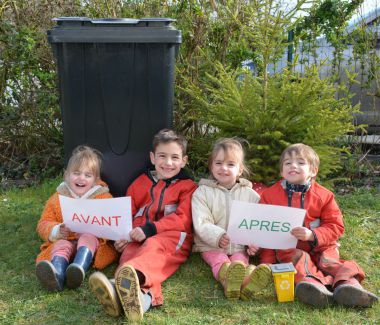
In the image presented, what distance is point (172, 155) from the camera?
150 inches

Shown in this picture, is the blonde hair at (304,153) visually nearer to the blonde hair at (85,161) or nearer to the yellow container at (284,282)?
the yellow container at (284,282)

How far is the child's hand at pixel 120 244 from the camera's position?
11.9 ft

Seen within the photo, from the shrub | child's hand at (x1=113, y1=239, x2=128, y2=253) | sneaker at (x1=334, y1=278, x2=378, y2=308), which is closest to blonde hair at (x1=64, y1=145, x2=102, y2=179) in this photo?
child's hand at (x1=113, y1=239, x2=128, y2=253)

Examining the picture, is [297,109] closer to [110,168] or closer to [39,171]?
[110,168]

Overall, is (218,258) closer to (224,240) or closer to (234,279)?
(224,240)

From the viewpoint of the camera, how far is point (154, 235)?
11.8ft

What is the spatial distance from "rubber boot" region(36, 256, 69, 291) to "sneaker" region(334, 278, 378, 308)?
163 cm

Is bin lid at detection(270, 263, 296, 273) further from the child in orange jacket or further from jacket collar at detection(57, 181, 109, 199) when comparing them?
jacket collar at detection(57, 181, 109, 199)

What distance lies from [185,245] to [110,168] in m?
0.92

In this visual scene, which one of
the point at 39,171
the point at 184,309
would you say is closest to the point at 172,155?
the point at 184,309

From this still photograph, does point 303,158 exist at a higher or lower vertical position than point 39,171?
higher

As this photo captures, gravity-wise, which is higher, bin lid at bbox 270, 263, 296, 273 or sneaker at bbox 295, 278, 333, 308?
bin lid at bbox 270, 263, 296, 273

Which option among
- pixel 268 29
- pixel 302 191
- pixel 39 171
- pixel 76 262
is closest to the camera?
pixel 76 262

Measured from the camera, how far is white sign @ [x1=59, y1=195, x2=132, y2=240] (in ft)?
11.8
